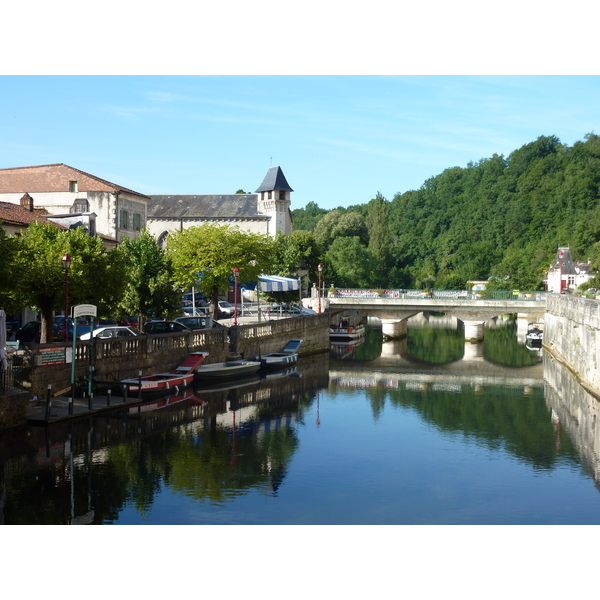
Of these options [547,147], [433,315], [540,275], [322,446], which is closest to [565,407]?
[322,446]

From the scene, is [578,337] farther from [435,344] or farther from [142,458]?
[142,458]

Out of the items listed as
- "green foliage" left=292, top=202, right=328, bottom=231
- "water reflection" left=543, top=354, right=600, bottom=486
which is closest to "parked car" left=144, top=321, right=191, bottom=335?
"water reflection" left=543, top=354, right=600, bottom=486

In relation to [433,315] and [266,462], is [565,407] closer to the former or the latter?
[266,462]

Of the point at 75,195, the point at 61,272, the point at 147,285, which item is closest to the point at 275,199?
the point at 75,195

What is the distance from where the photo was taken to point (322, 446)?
2523 centimetres

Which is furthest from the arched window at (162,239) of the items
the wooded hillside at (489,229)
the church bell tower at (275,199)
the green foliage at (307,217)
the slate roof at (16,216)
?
the green foliage at (307,217)

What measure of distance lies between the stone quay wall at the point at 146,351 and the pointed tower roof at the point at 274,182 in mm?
41906

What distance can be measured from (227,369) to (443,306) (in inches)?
1103

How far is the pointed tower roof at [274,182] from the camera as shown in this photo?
299 ft

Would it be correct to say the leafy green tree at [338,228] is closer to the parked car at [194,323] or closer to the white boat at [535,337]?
the white boat at [535,337]

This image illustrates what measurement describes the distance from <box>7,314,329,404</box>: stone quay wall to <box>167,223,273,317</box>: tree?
4.24 m

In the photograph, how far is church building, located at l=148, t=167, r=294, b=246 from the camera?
91.3 meters

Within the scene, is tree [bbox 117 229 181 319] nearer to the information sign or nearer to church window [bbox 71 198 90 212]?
the information sign

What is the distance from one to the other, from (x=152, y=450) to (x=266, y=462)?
3.90 m
